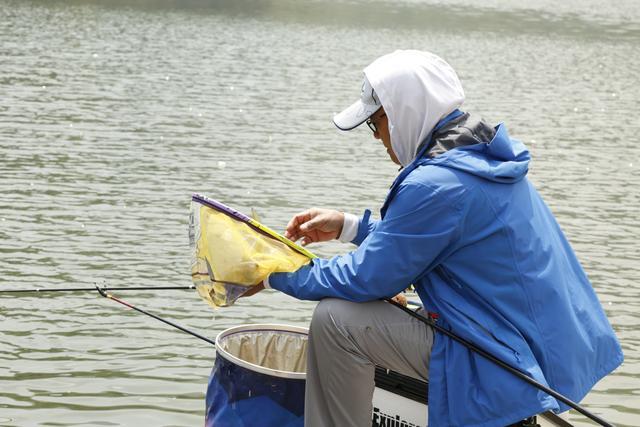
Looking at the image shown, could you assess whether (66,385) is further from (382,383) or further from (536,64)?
(536,64)

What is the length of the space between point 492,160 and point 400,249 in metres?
0.42

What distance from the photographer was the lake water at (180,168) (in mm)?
6070

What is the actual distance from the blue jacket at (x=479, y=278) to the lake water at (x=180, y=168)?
1895mm

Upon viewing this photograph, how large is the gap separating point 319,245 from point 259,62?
13.5m

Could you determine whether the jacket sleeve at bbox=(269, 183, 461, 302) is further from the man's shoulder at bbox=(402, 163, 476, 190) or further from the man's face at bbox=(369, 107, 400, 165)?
the man's face at bbox=(369, 107, 400, 165)

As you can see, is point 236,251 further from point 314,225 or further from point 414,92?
point 414,92

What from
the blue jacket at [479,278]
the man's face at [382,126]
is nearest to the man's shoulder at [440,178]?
the blue jacket at [479,278]

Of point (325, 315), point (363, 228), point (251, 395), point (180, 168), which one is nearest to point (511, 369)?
point (325, 315)

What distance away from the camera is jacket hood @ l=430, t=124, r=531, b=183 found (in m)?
3.75

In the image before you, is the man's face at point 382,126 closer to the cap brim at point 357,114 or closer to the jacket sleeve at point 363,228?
the cap brim at point 357,114

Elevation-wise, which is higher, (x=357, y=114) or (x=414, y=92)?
(x=414, y=92)

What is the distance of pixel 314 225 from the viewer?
4.41 metres

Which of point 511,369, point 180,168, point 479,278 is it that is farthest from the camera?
point 180,168

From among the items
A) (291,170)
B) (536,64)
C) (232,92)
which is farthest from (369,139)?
(536,64)
